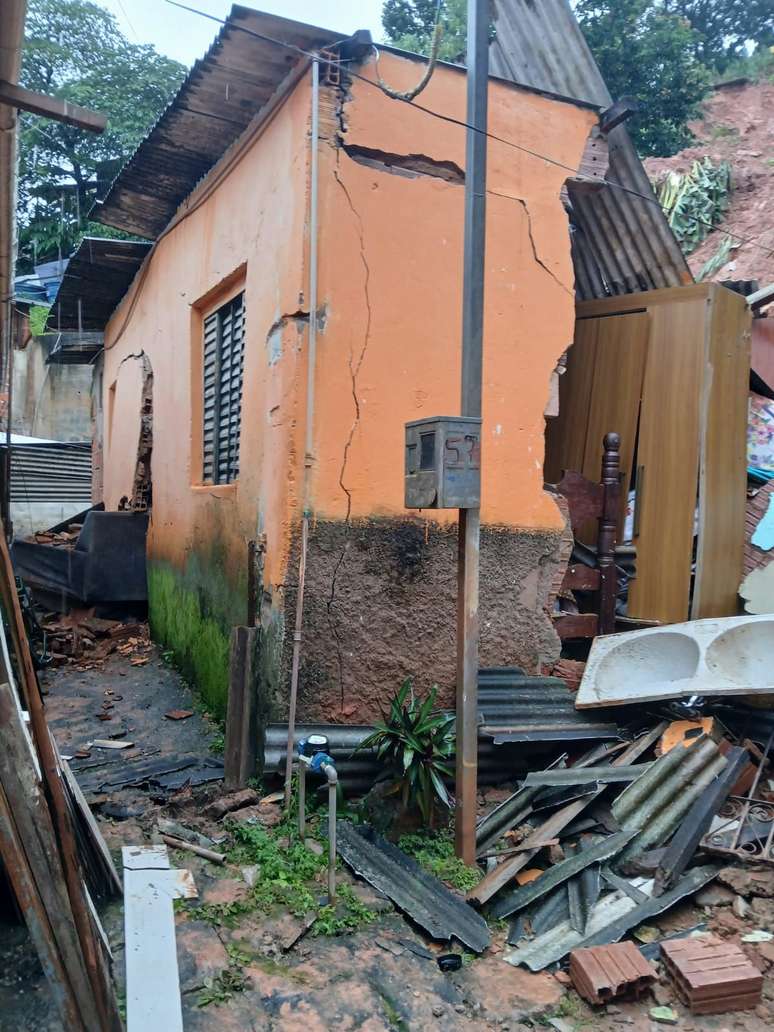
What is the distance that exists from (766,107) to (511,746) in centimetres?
2269

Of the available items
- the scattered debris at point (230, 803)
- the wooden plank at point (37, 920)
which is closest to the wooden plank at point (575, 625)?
the scattered debris at point (230, 803)

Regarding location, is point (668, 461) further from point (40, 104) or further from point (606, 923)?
point (40, 104)

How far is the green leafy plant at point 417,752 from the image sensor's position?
422 centimetres

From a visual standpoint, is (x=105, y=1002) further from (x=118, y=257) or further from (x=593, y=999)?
(x=118, y=257)

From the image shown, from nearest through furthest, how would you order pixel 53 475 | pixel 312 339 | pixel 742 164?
1. pixel 312 339
2. pixel 53 475
3. pixel 742 164

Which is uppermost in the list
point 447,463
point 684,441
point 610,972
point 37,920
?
point 684,441

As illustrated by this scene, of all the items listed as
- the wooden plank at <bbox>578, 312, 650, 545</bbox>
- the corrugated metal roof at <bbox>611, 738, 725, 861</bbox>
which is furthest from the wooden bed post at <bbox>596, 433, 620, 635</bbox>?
the corrugated metal roof at <bbox>611, 738, 725, 861</bbox>

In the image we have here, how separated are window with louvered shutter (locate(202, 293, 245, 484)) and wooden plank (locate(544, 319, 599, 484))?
107 inches

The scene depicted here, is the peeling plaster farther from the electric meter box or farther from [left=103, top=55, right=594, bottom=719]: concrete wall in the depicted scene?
the electric meter box

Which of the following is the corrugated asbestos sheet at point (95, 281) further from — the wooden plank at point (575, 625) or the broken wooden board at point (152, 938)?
the broken wooden board at point (152, 938)

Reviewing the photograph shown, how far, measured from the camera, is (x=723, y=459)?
236 inches

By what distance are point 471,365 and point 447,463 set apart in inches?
22.0

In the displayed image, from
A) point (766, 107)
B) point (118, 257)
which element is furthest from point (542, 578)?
point (766, 107)

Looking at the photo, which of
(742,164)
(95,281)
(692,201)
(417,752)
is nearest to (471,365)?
(417,752)
